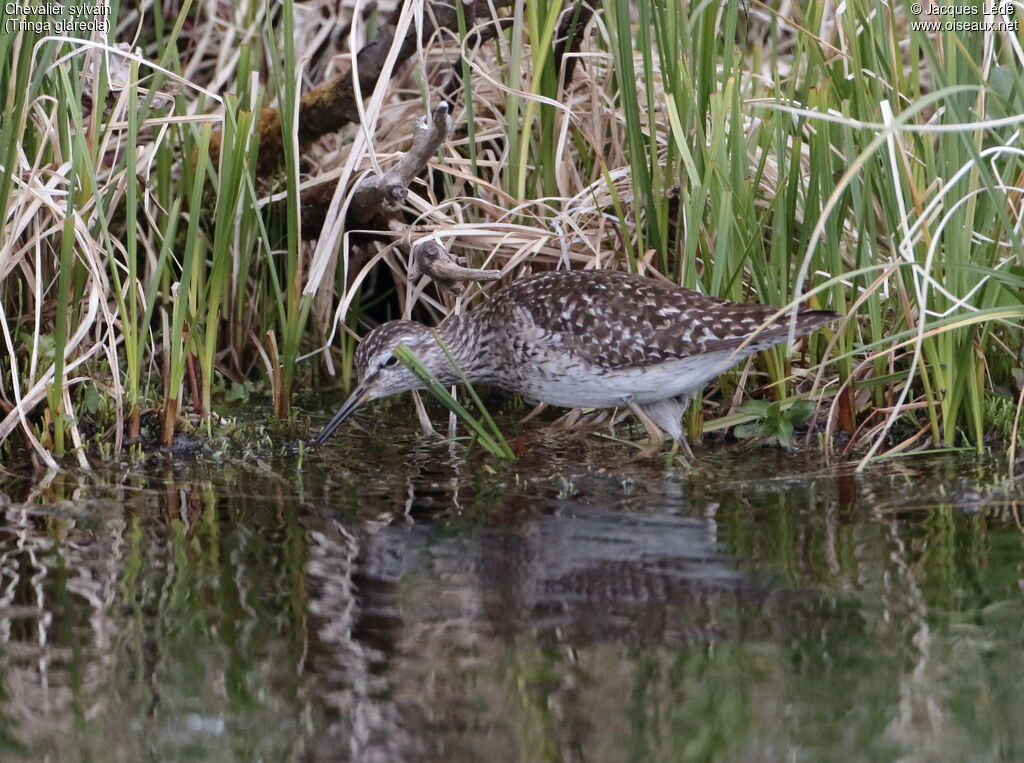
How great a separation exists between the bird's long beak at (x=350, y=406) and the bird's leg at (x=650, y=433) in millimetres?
1259

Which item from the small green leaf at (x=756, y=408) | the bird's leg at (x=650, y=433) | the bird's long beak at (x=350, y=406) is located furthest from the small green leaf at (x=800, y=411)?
the bird's long beak at (x=350, y=406)

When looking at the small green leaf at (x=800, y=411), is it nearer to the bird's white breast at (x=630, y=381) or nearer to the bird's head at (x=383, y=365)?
the bird's white breast at (x=630, y=381)

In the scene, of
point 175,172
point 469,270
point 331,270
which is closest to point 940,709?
point 469,270

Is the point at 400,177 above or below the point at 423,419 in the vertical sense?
above

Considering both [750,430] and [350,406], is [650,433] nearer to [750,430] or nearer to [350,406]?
[750,430]

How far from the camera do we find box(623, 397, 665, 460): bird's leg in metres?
6.14

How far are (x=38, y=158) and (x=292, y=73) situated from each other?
1.24 m

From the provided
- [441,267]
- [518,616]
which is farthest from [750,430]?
[518,616]

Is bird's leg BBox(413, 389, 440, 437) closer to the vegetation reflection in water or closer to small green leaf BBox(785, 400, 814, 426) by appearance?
the vegetation reflection in water

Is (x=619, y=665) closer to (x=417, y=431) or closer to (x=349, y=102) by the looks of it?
(x=417, y=431)

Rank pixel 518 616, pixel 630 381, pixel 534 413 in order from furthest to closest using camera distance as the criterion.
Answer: pixel 534 413
pixel 630 381
pixel 518 616

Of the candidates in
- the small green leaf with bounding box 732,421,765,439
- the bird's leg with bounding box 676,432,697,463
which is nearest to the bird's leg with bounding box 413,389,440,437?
the bird's leg with bounding box 676,432,697,463

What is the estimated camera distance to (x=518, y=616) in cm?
398

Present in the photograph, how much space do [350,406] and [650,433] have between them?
1.44 meters
